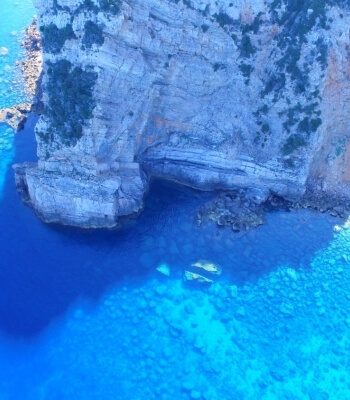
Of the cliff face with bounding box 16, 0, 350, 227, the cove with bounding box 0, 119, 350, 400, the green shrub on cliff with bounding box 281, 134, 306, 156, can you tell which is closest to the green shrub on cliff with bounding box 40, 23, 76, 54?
the cliff face with bounding box 16, 0, 350, 227

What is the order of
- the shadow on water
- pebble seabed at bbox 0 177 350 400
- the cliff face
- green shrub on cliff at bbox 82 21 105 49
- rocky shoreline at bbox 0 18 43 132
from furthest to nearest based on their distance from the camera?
rocky shoreline at bbox 0 18 43 132 < the shadow on water < the cliff face < green shrub on cliff at bbox 82 21 105 49 < pebble seabed at bbox 0 177 350 400

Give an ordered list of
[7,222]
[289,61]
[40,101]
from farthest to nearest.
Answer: [40,101], [7,222], [289,61]

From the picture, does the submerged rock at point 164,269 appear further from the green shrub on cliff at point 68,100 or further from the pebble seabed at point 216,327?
the green shrub on cliff at point 68,100

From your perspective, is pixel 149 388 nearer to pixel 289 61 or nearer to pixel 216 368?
pixel 216 368

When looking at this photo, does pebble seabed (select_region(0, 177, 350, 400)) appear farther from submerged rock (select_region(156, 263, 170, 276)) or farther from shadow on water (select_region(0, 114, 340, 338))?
submerged rock (select_region(156, 263, 170, 276))

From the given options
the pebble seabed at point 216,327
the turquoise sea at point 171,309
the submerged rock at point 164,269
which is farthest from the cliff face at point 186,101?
the submerged rock at point 164,269

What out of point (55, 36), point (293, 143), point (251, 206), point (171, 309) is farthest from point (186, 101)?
point (171, 309)

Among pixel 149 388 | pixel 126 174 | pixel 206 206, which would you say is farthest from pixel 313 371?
pixel 126 174
